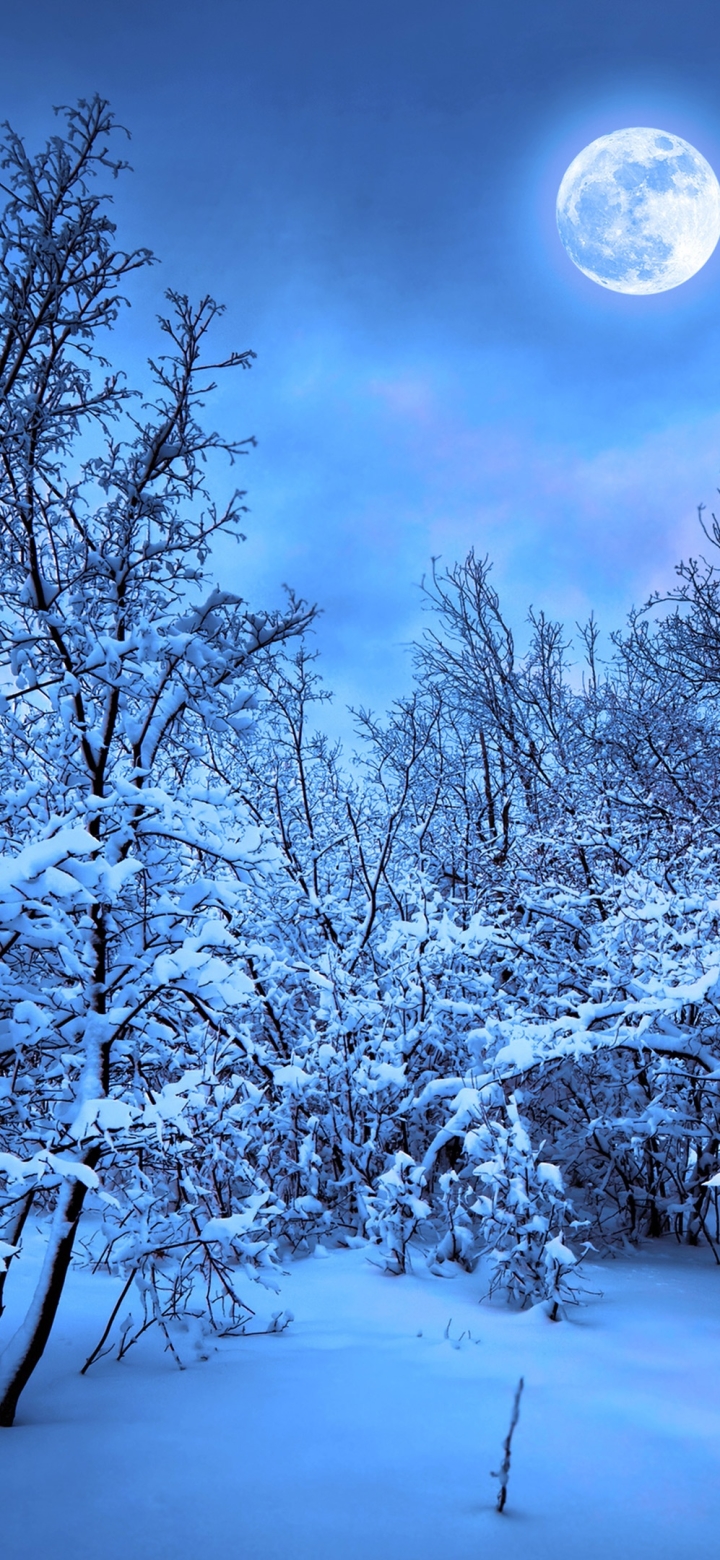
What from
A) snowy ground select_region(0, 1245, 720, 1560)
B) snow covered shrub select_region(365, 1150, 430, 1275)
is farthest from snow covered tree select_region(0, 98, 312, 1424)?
snow covered shrub select_region(365, 1150, 430, 1275)

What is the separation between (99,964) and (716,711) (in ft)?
42.4

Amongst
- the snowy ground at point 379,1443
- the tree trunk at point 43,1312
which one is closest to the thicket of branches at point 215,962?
the tree trunk at point 43,1312

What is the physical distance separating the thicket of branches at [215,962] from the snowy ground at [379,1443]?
31 cm

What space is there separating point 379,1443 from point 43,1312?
4.11 ft

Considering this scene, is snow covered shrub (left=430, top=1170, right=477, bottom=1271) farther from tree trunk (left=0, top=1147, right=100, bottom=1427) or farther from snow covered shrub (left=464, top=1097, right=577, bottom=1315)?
tree trunk (left=0, top=1147, right=100, bottom=1427)

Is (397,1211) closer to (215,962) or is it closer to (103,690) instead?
(215,962)

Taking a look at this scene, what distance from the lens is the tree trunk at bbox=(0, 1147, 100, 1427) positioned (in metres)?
3.11

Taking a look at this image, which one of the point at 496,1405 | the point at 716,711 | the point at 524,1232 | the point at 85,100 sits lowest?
the point at 496,1405

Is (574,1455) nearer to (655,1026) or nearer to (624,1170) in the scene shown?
(655,1026)

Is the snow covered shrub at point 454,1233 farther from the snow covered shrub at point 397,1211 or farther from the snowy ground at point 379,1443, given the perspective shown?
the snowy ground at point 379,1443

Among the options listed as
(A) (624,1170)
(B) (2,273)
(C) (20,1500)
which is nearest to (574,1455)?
(C) (20,1500)

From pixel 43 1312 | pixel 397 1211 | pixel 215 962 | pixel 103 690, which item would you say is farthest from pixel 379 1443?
pixel 103 690

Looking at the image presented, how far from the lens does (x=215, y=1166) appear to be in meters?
5.30

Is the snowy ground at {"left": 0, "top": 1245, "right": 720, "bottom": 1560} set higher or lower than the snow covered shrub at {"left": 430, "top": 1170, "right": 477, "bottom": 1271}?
lower
